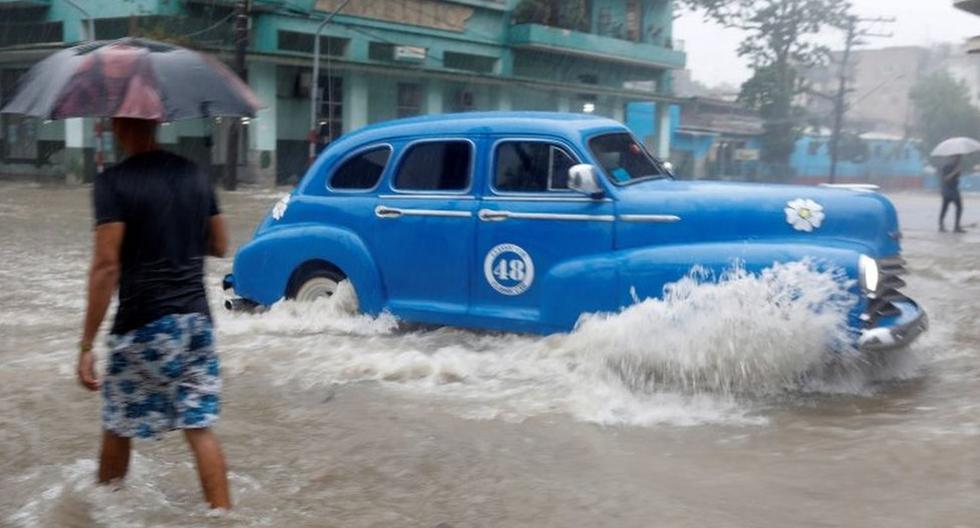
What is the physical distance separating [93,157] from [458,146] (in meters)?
27.0

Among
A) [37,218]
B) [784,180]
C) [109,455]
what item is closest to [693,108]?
[784,180]

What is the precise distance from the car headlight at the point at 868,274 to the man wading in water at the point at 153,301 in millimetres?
3761

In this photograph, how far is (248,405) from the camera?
661 centimetres

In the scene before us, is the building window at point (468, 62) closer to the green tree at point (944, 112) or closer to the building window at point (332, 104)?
the building window at point (332, 104)

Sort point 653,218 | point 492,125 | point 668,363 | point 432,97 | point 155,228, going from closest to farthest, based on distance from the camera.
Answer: point 155,228, point 668,363, point 653,218, point 492,125, point 432,97

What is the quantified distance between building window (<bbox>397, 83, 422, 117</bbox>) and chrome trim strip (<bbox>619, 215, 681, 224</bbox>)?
100 feet

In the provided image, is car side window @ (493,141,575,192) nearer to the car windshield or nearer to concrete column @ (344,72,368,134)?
the car windshield

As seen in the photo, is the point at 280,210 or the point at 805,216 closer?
the point at 805,216

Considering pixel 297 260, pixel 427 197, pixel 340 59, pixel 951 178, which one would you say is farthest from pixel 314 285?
pixel 340 59

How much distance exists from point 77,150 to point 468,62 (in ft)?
A: 47.0

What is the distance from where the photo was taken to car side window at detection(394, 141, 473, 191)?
26.0 ft

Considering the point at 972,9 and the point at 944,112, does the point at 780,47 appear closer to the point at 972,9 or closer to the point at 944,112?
the point at 944,112

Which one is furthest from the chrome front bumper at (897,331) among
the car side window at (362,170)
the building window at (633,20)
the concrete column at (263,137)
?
the building window at (633,20)

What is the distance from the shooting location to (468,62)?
39781 mm
